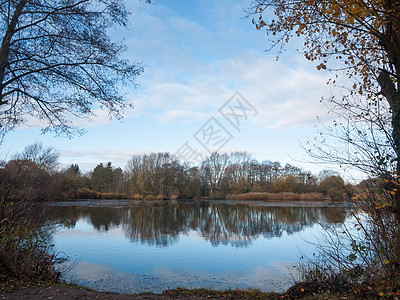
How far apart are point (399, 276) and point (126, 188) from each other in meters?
49.5

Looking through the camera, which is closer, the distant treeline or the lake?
the lake

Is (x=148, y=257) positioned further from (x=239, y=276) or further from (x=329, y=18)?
(x=329, y=18)

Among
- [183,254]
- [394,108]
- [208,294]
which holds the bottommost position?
[183,254]

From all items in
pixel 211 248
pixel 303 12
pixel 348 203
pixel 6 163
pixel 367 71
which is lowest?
pixel 211 248

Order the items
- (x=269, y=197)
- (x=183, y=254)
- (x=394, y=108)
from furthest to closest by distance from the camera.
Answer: (x=269, y=197)
(x=183, y=254)
(x=394, y=108)

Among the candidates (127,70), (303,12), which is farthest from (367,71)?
(127,70)

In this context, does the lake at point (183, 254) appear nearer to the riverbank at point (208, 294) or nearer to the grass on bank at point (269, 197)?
the riverbank at point (208, 294)

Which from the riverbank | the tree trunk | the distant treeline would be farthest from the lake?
the distant treeline

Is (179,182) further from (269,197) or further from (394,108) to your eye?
(394,108)

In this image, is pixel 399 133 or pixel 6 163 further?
pixel 6 163

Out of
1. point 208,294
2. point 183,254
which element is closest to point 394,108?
point 208,294

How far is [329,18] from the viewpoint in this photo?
4.82 m

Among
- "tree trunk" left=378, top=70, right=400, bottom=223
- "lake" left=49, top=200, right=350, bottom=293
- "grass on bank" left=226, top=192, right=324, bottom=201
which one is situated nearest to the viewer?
"tree trunk" left=378, top=70, right=400, bottom=223

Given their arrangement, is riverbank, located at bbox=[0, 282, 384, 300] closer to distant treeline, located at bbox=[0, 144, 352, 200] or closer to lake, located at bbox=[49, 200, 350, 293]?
lake, located at bbox=[49, 200, 350, 293]
